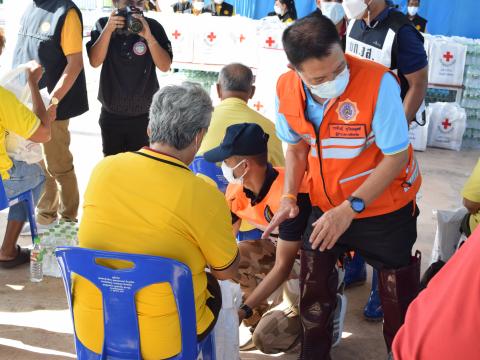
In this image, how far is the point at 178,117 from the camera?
1.81m

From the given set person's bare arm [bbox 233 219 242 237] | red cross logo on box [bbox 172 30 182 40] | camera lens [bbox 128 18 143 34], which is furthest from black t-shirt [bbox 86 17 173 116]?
red cross logo on box [bbox 172 30 182 40]

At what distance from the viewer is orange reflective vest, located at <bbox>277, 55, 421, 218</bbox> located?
76.2 inches

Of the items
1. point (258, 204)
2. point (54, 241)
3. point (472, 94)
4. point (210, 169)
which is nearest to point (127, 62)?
point (210, 169)

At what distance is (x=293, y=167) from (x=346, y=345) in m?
1.01

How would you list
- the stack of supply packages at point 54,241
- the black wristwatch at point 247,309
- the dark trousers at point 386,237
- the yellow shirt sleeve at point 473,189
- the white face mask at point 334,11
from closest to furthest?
the dark trousers at point 386,237 → the black wristwatch at point 247,309 → the yellow shirt sleeve at point 473,189 → the stack of supply packages at point 54,241 → the white face mask at point 334,11

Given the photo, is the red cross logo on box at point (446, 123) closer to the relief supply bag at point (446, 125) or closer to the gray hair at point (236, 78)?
the relief supply bag at point (446, 125)

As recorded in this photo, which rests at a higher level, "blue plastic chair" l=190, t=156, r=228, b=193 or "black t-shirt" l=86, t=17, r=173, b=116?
"black t-shirt" l=86, t=17, r=173, b=116

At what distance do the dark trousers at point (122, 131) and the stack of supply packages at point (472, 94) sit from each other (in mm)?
4587

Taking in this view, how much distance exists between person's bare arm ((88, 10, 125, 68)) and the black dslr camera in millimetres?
24

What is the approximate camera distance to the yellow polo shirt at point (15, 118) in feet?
9.00

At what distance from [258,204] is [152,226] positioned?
891mm

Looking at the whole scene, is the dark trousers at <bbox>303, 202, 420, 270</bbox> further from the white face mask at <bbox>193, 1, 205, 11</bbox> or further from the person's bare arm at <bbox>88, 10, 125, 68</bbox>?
the white face mask at <bbox>193, 1, 205, 11</bbox>

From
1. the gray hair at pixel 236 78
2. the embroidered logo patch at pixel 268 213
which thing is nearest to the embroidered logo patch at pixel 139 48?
the gray hair at pixel 236 78

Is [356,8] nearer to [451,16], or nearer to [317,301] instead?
[317,301]
